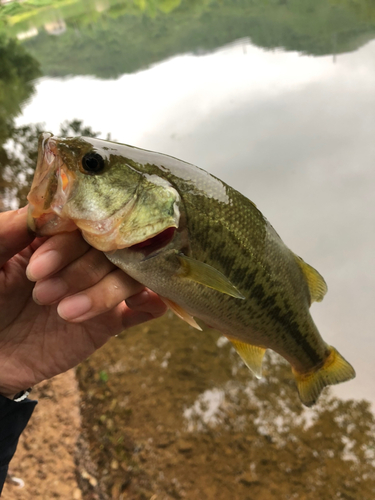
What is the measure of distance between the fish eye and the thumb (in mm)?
307

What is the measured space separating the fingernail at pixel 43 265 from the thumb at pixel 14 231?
0.13 m

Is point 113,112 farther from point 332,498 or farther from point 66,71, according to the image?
point 332,498

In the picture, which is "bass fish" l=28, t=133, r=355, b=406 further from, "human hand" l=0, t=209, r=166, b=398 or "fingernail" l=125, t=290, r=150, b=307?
"fingernail" l=125, t=290, r=150, b=307

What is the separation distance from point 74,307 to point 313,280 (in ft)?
4.36

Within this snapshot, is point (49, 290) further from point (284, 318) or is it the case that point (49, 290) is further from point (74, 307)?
point (284, 318)

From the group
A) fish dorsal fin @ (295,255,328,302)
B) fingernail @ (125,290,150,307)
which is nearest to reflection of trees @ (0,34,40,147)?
fingernail @ (125,290,150,307)

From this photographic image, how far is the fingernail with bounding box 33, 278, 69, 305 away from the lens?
4.94ft

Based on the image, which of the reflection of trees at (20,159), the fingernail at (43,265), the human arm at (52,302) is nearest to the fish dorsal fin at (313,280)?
the human arm at (52,302)

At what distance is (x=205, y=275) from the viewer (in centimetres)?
152

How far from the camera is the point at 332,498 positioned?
11.6 feet

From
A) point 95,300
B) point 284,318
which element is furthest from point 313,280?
point 95,300

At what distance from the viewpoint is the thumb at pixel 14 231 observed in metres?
1.46

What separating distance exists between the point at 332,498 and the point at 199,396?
1724 millimetres

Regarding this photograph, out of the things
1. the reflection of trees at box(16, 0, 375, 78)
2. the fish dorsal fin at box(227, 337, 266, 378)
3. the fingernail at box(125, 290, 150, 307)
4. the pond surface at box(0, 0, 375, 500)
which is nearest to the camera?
the fingernail at box(125, 290, 150, 307)
